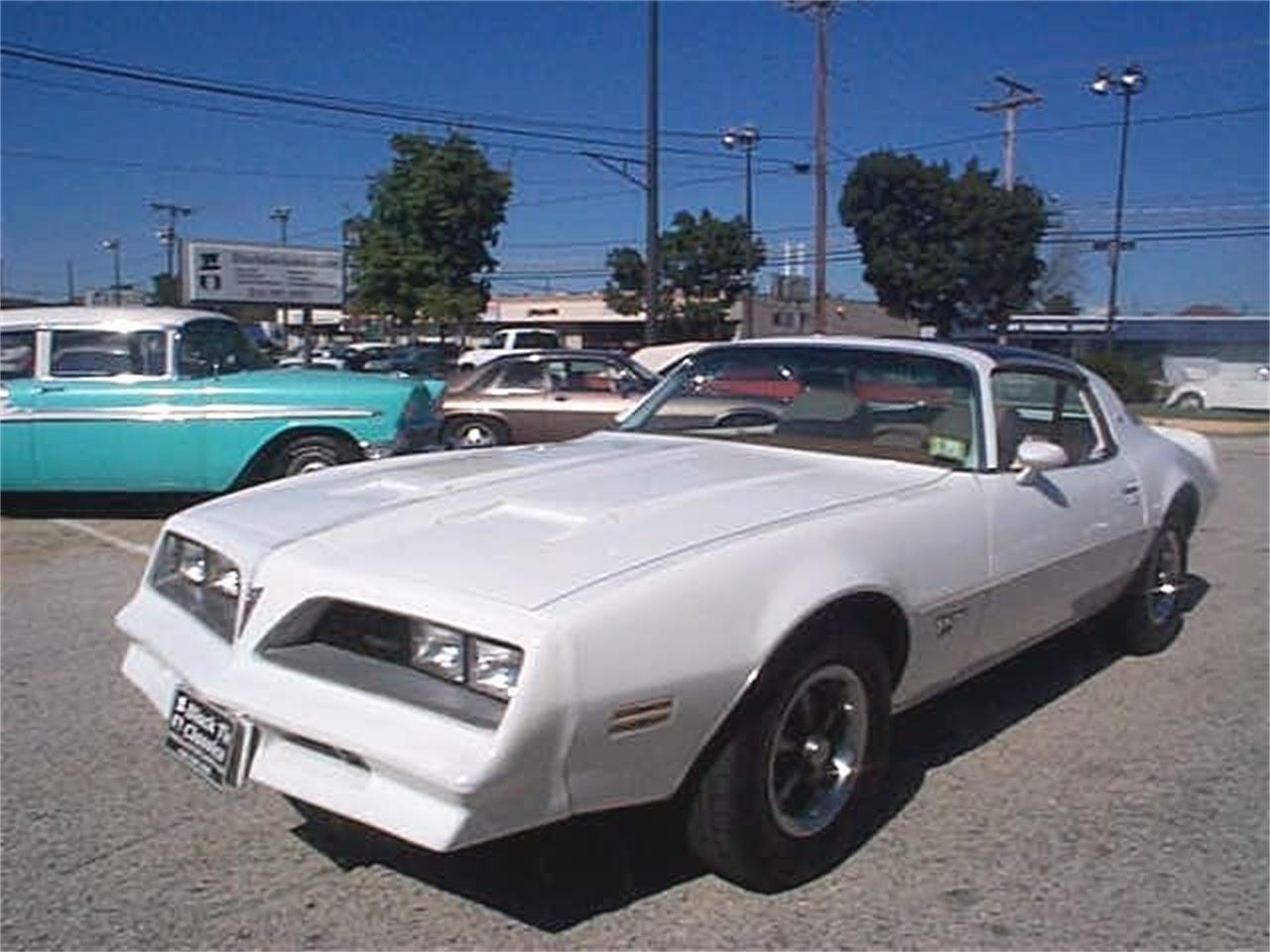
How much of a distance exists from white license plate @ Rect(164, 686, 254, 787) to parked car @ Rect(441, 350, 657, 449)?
373 inches

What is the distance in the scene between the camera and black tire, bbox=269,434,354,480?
8.32m

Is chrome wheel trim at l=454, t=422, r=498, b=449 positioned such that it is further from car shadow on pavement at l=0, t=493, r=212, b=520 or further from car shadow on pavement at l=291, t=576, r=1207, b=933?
car shadow on pavement at l=291, t=576, r=1207, b=933

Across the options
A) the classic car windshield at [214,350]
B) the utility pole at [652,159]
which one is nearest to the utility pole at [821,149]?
the utility pole at [652,159]

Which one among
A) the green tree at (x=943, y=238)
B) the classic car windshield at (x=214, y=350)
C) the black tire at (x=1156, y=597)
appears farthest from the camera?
the green tree at (x=943, y=238)

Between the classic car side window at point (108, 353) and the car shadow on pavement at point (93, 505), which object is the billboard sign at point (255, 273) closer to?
the car shadow on pavement at point (93, 505)

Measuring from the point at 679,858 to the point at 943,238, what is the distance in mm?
44374

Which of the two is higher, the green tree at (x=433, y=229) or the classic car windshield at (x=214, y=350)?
the green tree at (x=433, y=229)

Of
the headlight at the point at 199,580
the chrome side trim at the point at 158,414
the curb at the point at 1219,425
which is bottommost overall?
the curb at the point at 1219,425

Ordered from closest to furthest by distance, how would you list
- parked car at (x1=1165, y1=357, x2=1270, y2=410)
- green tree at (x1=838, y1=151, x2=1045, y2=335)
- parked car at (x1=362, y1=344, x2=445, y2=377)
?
parked car at (x1=1165, y1=357, x2=1270, y2=410) < parked car at (x1=362, y1=344, x2=445, y2=377) < green tree at (x1=838, y1=151, x2=1045, y2=335)

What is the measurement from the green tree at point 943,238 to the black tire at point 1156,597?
132 ft

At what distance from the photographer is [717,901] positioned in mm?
2770

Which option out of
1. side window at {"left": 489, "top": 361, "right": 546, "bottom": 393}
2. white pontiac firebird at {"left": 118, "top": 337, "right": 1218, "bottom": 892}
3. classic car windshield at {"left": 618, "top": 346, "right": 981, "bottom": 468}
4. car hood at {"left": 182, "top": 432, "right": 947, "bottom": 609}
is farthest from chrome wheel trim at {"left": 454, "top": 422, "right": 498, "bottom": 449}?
car hood at {"left": 182, "top": 432, "right": 947, "bottom": 609}

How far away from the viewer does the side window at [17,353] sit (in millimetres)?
8094

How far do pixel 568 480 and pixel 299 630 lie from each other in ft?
3.26
